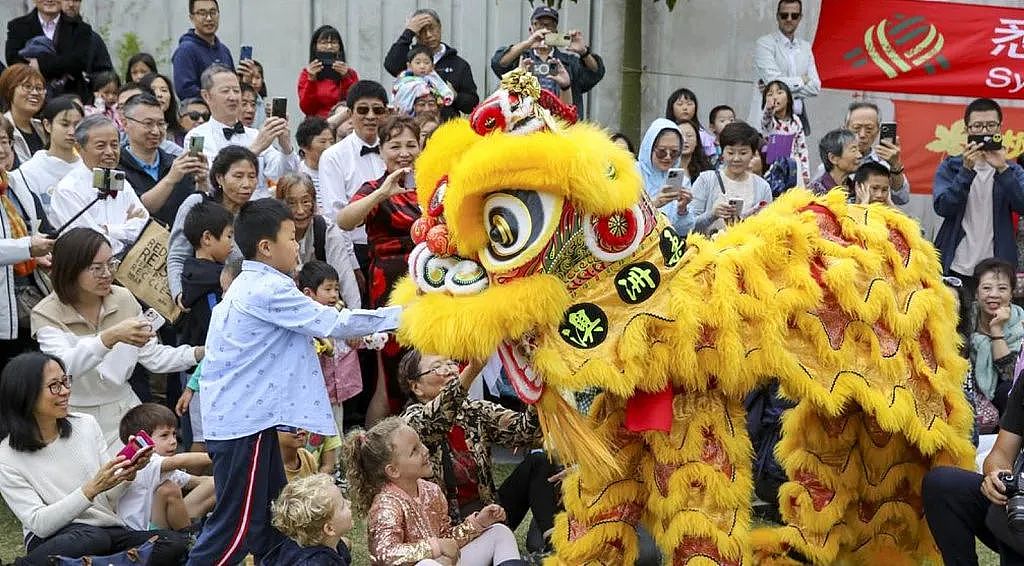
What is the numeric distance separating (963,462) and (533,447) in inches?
60.9

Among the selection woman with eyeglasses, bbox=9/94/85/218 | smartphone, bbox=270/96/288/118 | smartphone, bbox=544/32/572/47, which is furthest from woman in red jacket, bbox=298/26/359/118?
woman with eyeglasses, bbox=9/94/85/218

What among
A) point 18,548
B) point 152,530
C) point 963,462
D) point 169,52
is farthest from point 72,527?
point 169,52

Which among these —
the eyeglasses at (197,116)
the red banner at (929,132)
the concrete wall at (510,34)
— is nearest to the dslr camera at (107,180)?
the eyeglasses at (197,116)

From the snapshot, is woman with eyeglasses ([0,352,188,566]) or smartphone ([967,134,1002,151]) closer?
woman with eyeglasses ([0,352,188,566])

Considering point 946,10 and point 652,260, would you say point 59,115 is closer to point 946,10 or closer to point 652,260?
point 652,260

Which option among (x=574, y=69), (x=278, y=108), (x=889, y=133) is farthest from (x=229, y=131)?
(x=889, y=133)

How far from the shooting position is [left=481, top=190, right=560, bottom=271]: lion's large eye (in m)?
4.04

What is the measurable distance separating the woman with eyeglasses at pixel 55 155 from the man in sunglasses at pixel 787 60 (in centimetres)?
491

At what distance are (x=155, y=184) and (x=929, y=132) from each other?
19.0 ft

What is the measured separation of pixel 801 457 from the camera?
491 centimetres

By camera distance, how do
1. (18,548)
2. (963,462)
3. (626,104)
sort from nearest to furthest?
(963,462) → (18,548) → (626,104)

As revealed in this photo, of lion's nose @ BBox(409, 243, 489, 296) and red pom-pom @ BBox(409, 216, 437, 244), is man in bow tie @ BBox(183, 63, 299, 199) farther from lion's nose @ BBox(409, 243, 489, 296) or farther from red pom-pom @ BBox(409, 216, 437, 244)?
lion's nose @ BBox(409, 243, 489, 296)

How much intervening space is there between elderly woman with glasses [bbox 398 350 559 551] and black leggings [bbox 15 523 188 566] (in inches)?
37.7

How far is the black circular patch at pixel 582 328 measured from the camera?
163 inches
